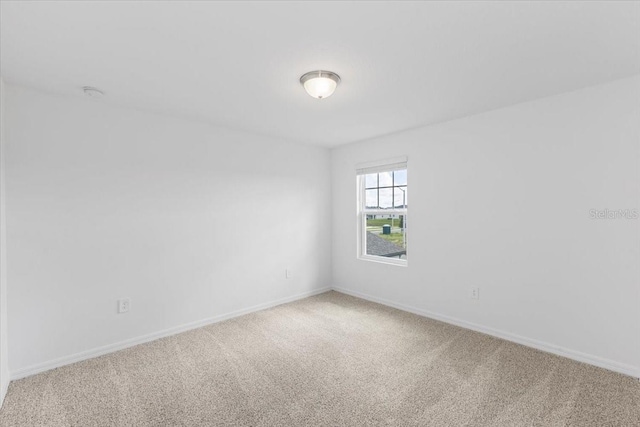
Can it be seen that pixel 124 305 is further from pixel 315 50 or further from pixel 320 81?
pixel 315 50

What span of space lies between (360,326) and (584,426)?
187cm

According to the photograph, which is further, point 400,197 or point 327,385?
point 400,197

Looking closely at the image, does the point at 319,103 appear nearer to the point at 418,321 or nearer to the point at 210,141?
the point at 210,141

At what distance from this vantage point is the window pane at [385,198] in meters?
4.10

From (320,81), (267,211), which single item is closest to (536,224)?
(320,81)

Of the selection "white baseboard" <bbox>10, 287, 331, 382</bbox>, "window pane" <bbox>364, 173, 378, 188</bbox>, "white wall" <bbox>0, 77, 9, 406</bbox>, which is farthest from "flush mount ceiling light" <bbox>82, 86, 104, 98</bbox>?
"window pane" <bbox>364, 173, 378, 188</bbox>

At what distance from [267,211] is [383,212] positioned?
158 centimetres

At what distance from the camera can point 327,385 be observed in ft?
7.15

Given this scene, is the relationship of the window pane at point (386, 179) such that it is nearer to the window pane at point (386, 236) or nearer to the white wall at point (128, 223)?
the window pane at point (386, 236)

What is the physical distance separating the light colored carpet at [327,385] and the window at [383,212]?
1.33 metres

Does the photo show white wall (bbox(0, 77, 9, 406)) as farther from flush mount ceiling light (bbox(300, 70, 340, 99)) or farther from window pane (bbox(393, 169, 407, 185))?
window pane (bbox(393, 169, 407, 185))

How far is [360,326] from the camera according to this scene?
3266mm

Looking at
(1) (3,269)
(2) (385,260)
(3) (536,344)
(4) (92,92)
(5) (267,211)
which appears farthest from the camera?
(2) (385,260)

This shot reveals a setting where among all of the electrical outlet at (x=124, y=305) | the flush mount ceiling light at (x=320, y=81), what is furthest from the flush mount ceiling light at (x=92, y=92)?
the electrical outlet at (x=124, y=305)
